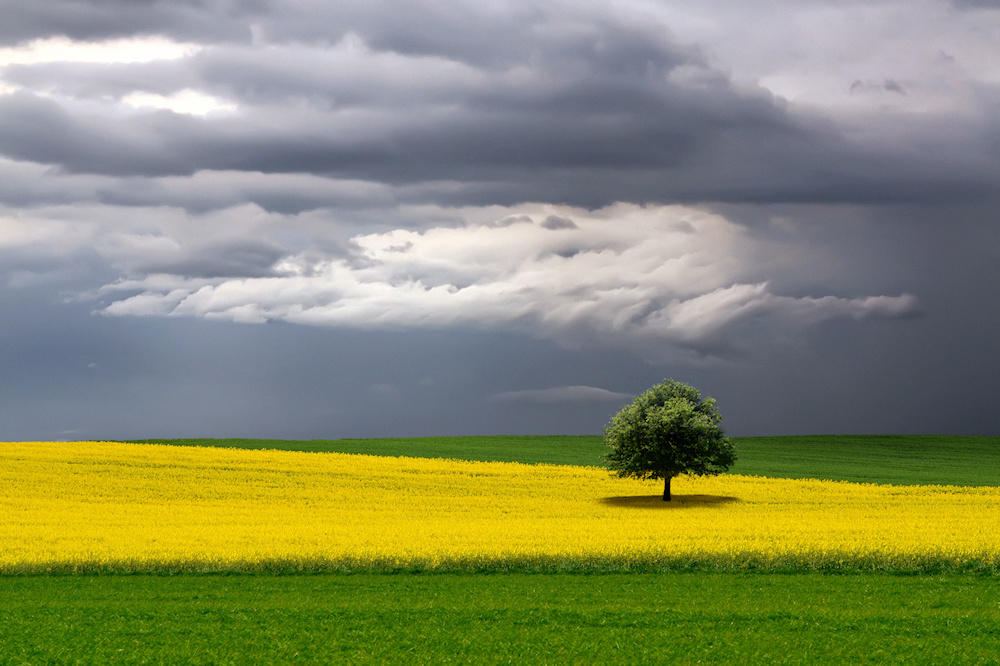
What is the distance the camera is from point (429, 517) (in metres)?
41.5

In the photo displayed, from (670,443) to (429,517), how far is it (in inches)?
623

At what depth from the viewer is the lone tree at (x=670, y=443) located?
5069cm

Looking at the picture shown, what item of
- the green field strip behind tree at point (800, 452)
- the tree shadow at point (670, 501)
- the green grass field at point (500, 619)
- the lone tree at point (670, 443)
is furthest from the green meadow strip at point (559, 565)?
the green field strip behind tree at point (800, 452)

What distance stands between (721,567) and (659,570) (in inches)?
77.4

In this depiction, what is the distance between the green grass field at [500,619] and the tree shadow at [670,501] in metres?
22.2

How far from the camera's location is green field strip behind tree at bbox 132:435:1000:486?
6944cm

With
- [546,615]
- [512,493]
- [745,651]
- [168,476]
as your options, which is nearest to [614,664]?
[745,651]

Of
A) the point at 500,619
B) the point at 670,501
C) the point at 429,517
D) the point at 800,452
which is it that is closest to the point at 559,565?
the point at 500,619

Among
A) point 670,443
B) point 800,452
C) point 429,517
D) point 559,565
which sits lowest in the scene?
point 429,517

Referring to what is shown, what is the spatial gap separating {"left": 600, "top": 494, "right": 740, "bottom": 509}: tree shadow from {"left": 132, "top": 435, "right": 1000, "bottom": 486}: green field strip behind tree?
16440 mm

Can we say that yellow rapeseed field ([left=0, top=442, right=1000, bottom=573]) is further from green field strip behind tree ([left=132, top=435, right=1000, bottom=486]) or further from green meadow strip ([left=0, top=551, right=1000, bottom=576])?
green field strip behind tree ([left=132, top=435, right=1000, bottom=486])

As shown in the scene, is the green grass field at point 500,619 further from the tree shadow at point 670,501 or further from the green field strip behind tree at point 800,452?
the green field strip behind tree at point 800,452

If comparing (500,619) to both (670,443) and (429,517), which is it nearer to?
(429,517)

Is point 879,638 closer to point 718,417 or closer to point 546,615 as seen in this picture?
point 546,615
